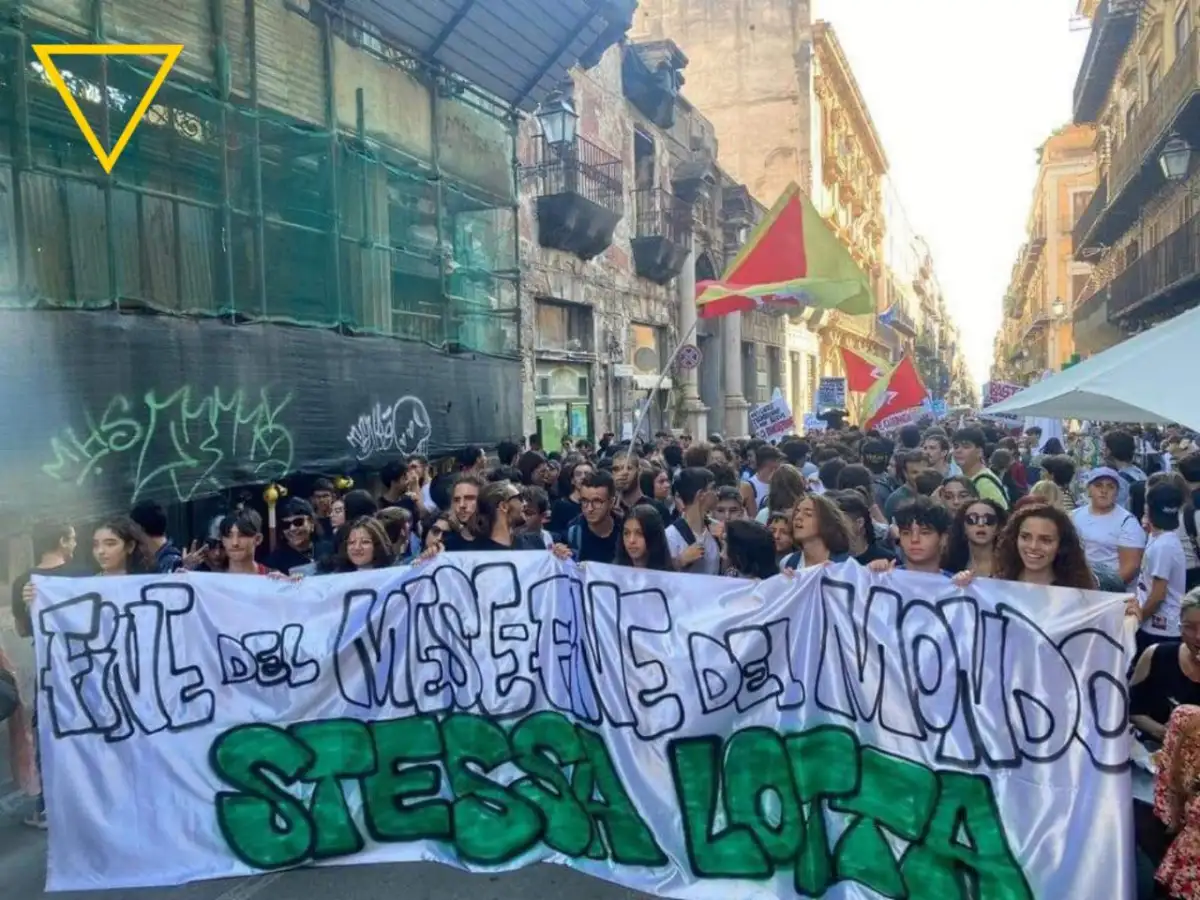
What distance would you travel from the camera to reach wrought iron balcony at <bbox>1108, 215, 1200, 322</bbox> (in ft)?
63.6

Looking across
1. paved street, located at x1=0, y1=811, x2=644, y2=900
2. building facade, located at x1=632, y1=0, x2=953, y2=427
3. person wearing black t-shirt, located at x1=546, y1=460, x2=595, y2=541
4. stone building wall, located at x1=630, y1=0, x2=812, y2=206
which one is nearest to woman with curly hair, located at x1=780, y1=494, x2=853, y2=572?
paved street, located at x1=0, y1=811, x2=644, y2=900

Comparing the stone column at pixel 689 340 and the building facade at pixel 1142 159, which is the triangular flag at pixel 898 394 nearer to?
the building facade at pixel 1142 159

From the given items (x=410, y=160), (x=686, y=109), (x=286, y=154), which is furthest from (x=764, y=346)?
(x=286, y=154)

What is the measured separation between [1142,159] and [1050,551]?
74.4 feet

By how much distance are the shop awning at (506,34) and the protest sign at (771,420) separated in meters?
5.94

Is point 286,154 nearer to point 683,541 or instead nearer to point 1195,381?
point 683,541

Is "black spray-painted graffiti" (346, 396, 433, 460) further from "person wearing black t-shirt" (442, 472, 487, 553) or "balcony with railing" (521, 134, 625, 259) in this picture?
"balcony with railing" (521, 134, 625, 259)

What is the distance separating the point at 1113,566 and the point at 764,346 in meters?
27.3

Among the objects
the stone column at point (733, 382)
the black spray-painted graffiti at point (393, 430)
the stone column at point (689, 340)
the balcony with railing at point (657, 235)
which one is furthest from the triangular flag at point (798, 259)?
the stone column at point (733, 382)

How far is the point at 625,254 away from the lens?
20.8 m

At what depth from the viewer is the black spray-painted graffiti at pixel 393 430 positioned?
404 inches

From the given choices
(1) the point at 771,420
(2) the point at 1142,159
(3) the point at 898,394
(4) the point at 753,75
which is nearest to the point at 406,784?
(1) the point at 771,420

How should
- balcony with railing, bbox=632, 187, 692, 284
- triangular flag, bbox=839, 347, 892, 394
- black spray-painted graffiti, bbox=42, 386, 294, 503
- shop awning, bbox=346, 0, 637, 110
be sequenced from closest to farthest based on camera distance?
black spray-painted graffiti, bbox=42, 386, 294, 503 < shop awning, bbox=346, 0, 637, 110 < triangular flag, bbox=839, 347, 892, 394 < balcony with railing, bbox=632, 187, 692, 284

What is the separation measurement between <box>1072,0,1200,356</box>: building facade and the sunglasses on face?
1434 centimetres
